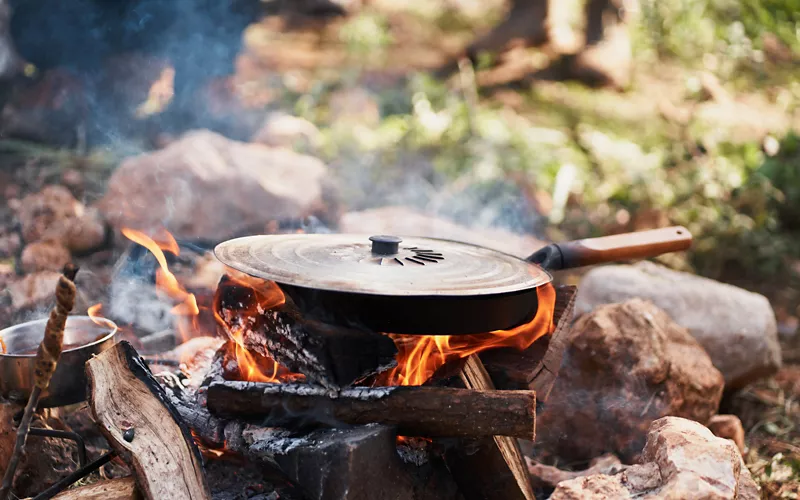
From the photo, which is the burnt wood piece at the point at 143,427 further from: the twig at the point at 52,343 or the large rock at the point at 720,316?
the large rock at the point at 720,316

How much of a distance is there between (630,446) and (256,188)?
10.5ft

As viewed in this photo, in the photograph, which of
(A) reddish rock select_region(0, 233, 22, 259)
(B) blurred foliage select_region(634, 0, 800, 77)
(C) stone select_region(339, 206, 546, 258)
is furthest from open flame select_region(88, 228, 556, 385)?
(B) blurred foliage select_region(634, 0, 800, 77)

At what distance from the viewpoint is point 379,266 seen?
212 centimetres

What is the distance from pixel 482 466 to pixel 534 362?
0.46 m

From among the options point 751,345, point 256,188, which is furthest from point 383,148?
point 751,345

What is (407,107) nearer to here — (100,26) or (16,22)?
(100,26)

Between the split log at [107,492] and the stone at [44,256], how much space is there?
8.61 feet

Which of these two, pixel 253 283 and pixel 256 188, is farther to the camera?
pixel 256 188

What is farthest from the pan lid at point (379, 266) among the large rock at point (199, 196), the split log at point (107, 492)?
the large rock at point (199, 196)

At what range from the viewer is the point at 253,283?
2.29 meters

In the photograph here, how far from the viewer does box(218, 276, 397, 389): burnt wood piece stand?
1.96 meters

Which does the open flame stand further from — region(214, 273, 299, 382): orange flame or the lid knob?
the lid knob

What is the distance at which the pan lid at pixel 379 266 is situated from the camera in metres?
1.89

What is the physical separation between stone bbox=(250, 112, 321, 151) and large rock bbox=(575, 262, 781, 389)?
4175mm
